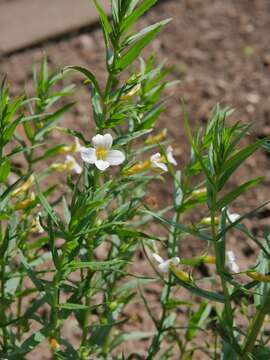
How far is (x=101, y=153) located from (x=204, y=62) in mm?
2583

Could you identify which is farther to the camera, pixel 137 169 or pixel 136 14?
pixel 137 169

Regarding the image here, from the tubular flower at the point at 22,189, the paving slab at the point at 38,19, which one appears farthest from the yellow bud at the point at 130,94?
the paving slab at the point at 38,19

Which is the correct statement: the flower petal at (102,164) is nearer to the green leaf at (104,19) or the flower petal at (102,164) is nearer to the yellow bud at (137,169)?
the yellow bud at (137,169)

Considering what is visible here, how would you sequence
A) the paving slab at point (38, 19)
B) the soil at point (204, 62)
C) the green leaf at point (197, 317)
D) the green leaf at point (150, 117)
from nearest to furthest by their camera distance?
the green leaf at point (150, 117) < the green leaf at point (197, 317) < the soil at point (204, 62) < the paving slab at point (38, 19)

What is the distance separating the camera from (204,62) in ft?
13.3

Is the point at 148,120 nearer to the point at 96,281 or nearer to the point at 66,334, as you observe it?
the point at 96,281

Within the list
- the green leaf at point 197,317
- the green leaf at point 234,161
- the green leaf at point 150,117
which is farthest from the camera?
the green leaf at point 197,317

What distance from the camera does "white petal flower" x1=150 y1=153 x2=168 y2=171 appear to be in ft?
5.80

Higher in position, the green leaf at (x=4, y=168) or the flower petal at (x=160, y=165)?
the green leaf at (x=4, y=168)

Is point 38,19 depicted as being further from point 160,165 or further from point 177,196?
point 160,165

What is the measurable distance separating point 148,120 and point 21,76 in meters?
2.13

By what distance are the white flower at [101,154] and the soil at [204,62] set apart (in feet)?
Result: 5.34

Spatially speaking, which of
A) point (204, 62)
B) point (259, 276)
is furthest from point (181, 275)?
point (204, 62)

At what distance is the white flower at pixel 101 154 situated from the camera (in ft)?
5.16
